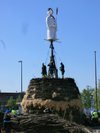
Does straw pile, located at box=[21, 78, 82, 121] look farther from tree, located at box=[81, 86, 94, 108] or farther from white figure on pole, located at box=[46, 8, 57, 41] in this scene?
tree, located at box=[81, 86, 94, 108]

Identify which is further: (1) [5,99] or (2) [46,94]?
(1) [5,99]

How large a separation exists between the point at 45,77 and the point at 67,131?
48.8 ft

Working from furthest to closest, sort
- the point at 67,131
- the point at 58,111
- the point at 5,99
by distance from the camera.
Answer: the point at 5,99
the point at 58,111
the point at 67,131

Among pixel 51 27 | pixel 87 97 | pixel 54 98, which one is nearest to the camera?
pixel 54 98

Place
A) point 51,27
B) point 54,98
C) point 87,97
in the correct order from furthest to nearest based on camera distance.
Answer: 1. point 87,97
2. point 51,27
3. point 54,98

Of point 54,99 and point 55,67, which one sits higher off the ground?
point 55,67

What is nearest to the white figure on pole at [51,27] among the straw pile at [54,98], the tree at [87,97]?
the straw pile at [54,98]

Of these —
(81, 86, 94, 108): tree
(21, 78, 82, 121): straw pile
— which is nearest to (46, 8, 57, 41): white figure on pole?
(21, 78, 82, 121): straw pile

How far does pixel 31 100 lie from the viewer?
128ft

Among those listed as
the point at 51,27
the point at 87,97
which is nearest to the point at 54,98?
the point at 51,27

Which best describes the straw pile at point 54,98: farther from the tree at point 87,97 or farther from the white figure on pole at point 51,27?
the tree at point 87,97

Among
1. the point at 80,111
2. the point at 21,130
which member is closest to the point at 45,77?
the point at 80,111

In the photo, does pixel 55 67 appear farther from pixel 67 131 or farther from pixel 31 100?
pixel 67 131

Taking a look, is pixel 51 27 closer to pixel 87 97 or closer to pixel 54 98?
pixel 54 98
